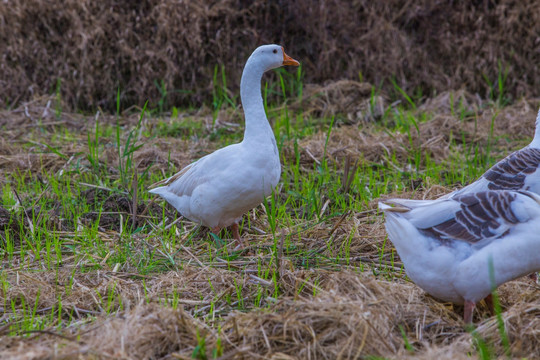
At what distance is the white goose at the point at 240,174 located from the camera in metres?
4.22

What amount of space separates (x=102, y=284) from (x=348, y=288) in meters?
1.43

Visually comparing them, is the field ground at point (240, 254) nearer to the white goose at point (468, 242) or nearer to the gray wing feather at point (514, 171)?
the white goose at point (468, 242)

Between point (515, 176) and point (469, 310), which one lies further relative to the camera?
point (515, 176)

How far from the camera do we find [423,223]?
312cm

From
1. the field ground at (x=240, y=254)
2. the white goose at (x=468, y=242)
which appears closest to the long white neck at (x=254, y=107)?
the field ground at (x=240, y=254)

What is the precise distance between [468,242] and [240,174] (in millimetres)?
1671

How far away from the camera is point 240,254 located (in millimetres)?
4180

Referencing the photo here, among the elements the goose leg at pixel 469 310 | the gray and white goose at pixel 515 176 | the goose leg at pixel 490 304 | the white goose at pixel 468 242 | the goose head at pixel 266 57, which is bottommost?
the goose leg at pixel 490 304

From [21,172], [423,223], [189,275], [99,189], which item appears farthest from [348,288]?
[21,172]

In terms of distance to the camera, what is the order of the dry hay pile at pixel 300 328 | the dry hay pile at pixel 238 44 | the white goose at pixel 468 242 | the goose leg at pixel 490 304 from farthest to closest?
the dry hay pile at pixel 238 44 < the goose leg at pixel 490 304 < the white goose at pixel 468 242 < the dry hay pile at pixel 300 328

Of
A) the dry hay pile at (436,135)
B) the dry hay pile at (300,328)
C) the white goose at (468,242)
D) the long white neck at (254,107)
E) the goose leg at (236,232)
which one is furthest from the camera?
the dry hay pile at (436,135)

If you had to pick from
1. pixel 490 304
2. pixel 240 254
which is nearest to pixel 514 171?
pixel 490 304

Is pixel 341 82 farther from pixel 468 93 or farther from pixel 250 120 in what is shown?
pixel 250 120

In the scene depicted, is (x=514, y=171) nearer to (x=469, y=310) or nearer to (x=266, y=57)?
(x=469, y=310)
